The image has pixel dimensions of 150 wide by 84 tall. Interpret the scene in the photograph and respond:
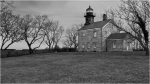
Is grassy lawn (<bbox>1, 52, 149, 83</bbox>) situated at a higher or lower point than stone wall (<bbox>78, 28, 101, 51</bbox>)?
lower

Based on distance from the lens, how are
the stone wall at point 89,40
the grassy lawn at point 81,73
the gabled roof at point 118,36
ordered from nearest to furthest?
the grassy lawn at point 81,73 → the gabled roof at point 118,36 → the stone wall at point 89,40

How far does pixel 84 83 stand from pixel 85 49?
3589 centimetres

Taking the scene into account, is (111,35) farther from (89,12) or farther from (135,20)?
(135,20)

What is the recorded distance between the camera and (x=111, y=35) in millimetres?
39250

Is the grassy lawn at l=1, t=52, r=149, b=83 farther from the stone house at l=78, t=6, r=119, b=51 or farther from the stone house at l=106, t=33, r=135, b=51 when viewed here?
the stone house at l=78, t=6, r=119, b=51

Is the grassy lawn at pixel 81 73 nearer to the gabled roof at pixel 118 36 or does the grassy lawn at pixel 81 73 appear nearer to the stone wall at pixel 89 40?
the gabled roof at pixel 118 36

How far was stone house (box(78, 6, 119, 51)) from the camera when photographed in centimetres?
3841

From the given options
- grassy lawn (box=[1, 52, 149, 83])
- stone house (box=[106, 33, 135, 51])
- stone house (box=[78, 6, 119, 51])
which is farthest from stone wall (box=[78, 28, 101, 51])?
grassy lawn (box=[1, 52, 149, 83])

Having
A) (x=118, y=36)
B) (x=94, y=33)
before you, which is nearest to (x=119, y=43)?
(x=118, y=36)

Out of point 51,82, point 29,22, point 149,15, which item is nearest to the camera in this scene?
point 51,82

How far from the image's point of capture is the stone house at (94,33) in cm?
3841

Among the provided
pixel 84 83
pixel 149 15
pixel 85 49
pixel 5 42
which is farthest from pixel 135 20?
pixel 5 42

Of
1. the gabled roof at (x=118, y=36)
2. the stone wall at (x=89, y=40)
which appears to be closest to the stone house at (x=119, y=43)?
the gabled roof at (x=118, y=36)

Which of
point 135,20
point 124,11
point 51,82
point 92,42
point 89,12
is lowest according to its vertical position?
point 51,82
